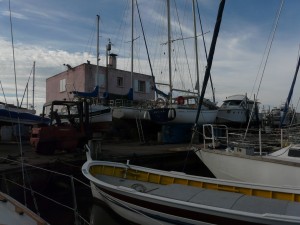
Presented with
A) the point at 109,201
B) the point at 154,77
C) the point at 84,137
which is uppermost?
the point at 154,77

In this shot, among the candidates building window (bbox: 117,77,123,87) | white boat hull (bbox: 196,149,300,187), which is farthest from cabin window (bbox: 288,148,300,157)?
building window (bbox: 117,77,123,87)

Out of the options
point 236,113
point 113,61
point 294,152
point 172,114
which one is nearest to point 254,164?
point 294,152

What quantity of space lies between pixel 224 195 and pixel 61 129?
28.5 feet

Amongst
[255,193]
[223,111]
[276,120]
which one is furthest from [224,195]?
[276,120]

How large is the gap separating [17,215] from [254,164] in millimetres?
6807

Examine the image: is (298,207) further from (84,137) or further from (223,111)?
(223,111)

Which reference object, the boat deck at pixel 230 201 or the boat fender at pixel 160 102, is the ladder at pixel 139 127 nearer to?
the boat fender at pixel 160 102

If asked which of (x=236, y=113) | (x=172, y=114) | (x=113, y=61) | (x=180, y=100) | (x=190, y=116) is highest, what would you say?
(x=113, y=61)

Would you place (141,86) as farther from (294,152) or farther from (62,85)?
(294,152)

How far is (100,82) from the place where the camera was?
94.4 ft

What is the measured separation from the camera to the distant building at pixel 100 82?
2859 cm

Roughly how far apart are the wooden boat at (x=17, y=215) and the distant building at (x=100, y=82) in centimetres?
2074

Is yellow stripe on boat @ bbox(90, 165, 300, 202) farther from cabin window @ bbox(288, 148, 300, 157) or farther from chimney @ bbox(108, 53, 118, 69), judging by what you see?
chimney @ bbox(108, 53, 118, 69)

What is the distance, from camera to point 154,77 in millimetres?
25141
